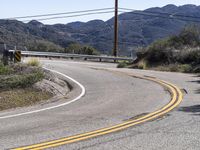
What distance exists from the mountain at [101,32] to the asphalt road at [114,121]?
6646 cm

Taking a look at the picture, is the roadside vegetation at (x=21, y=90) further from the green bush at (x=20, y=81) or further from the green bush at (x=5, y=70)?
the green bush at (x=5, y=70)

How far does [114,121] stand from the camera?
1212 cm

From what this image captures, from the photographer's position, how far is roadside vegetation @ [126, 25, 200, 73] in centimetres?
2958

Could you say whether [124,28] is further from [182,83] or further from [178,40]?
[182,83]

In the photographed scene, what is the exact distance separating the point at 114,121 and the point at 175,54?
19.9 metres

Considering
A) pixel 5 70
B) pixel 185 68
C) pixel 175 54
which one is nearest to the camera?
pixel 5 70

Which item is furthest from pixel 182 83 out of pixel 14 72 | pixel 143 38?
pixel 143 38

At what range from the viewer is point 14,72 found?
74.5 ft

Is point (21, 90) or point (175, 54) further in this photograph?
point (175, 54)

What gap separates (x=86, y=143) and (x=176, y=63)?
70.9 ft

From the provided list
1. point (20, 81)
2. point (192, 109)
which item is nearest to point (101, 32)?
point (20, 81)

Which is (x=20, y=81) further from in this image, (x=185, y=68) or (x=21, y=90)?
(x=185, y=68)

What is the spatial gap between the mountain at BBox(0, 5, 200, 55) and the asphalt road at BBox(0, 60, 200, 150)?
66459 millimetres

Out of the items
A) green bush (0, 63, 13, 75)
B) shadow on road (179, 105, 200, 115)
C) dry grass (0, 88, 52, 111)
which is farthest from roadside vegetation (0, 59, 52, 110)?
shadow on road (179, 105, 200, 115)
